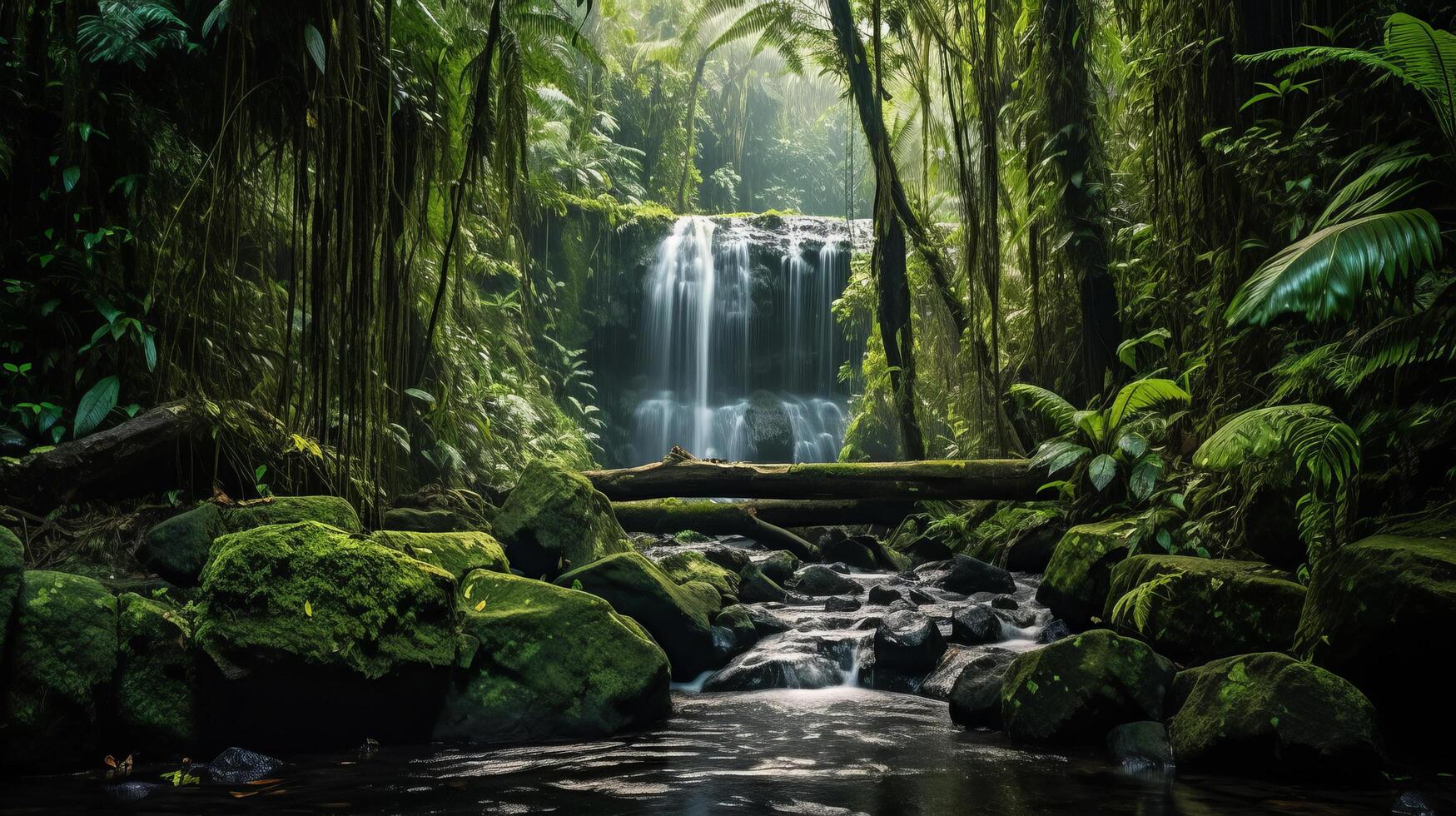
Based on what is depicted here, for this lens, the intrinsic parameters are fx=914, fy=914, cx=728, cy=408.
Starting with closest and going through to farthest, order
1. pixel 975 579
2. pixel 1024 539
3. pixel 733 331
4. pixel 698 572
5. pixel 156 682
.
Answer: pixel 156 682, pixel 698 572, pixel 975 579, pixel 1024 539, pixel 733 331

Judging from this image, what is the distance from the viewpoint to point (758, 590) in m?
7.15

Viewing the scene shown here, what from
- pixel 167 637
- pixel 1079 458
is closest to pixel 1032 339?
pixel 1079 458

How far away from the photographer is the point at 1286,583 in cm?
414

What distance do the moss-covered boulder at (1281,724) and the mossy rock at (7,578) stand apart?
430 centimetres

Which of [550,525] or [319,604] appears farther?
[550,525]

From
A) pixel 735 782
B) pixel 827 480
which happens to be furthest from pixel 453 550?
pixel 827 480

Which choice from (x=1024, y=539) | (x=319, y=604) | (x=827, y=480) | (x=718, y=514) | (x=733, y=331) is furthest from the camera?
(x=733, y=331)

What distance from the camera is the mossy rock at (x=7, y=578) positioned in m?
3.20

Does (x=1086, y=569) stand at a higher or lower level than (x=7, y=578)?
lower

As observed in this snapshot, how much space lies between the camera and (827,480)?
7918 millimetres

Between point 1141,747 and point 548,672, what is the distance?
Result: 2.47 m

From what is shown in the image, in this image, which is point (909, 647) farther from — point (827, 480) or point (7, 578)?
point (7, 578)

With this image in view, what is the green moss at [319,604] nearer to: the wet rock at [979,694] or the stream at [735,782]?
the stream at [735,782]

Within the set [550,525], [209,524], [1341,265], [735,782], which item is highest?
[1341,265]
